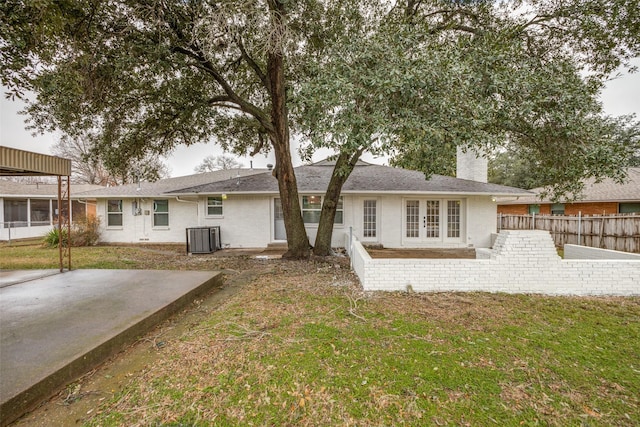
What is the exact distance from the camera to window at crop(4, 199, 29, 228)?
48.5ft

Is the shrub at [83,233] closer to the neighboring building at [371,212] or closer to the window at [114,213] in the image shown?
the window at [114,213]

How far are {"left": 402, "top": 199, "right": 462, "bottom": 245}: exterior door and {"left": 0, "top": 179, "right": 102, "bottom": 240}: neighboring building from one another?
15.5 meters

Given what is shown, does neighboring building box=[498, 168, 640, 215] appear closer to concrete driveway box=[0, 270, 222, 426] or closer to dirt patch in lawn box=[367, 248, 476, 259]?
dirt patch in lawn box=[367, 248, 476, 259]

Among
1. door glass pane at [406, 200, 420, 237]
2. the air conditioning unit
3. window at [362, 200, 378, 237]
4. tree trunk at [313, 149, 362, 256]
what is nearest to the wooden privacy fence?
door glass pane at [406, 200, 420, 237]

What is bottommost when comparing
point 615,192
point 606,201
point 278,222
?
point 278,222

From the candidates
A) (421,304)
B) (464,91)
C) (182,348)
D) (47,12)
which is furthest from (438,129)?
(47,12)

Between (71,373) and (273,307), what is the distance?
263 cm

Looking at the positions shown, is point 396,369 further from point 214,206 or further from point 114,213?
point 114,213

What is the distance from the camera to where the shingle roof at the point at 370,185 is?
35.4 ft

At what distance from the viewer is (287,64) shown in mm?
8516

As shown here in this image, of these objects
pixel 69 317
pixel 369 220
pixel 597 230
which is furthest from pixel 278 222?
pixel 597 230

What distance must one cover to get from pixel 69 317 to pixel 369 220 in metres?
9.57

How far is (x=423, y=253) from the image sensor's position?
10.0 meters

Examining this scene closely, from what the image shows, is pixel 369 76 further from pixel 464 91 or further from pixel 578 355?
pixel 578 355
